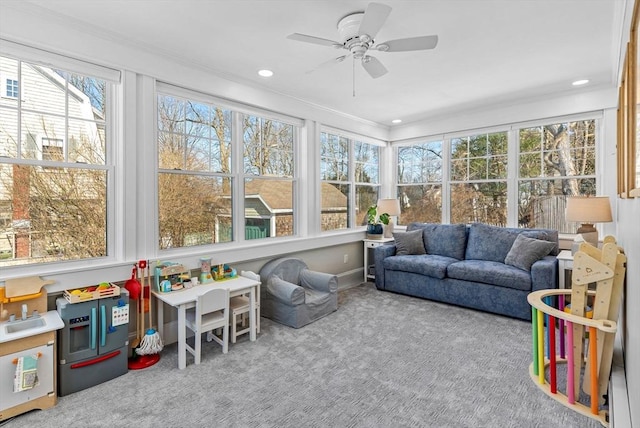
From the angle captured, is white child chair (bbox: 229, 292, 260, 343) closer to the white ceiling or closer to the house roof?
the house roof

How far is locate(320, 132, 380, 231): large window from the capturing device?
4785 mm

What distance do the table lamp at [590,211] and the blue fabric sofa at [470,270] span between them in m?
0.37

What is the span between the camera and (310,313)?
3416 mm

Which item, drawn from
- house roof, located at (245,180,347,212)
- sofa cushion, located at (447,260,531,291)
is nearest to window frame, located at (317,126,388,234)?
house roof, located at (245,180,347,212)

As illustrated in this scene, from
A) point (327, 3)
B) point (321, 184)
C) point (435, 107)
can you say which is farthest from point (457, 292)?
point (327, 3)

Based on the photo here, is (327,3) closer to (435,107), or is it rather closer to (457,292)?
(435,107)

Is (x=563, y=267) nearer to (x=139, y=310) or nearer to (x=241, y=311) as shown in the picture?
(x=241, y=311)

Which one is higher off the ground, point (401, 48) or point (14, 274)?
point (401, 48)

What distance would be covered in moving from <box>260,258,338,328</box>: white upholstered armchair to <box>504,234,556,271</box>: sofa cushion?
2.04m

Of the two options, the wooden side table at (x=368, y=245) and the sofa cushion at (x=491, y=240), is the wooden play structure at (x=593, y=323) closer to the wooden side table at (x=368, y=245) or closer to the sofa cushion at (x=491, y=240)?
the sofa cushion at (x=491, y=240)

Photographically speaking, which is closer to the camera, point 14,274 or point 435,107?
point 14,274

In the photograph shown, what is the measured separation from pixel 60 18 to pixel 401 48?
241 centimetres

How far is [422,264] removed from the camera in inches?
163

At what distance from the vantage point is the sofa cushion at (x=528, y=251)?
140 inches
